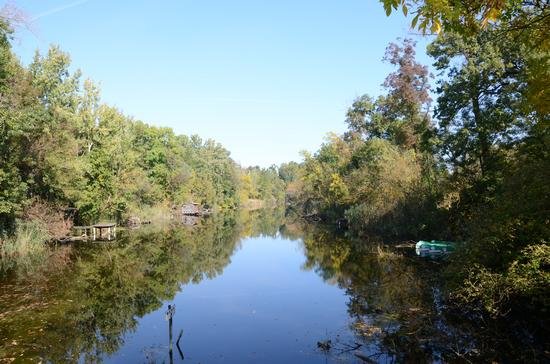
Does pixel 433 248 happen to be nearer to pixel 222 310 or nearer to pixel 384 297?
pixel 384 297

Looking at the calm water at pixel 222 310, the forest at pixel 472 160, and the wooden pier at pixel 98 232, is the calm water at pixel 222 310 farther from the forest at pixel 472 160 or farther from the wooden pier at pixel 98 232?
the wooden pier at pixel 98 232

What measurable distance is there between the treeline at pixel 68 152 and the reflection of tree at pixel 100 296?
Answer: 221 inches

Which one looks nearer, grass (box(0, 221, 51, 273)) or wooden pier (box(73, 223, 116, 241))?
grass (box(0, 221, 51, 273))

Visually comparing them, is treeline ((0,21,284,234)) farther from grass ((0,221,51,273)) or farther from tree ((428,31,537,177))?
tree ((428,31,537,177))

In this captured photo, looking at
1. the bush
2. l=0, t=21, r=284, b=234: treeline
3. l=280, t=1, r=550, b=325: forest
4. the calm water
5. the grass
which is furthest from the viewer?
l=0, t=21, r=284, b=234: treeline

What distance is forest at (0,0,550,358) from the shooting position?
10.9 m

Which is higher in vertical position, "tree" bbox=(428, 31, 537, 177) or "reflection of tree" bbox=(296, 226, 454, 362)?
"tree" bbox=(428, 31, 537, 177)

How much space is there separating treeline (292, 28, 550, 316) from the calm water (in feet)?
7.27

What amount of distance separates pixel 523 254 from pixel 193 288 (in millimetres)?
14648

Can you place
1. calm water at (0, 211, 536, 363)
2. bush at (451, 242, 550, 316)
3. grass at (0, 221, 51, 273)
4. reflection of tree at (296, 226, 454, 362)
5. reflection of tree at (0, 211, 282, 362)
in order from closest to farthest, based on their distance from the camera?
bush at (451, 242, 550, 316), calm water at (0, 211, 536, 363), reflection of tree at (296, 226, 454, 362), reflection of tree at (0, 211, 282, 362), grass at (0, 221, 51, 273)

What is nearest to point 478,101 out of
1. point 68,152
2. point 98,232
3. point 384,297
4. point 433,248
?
point 433,248

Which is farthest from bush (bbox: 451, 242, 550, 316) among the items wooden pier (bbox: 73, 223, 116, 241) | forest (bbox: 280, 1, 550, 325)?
wooden pier (bbox: 73, 223, 116, 241)

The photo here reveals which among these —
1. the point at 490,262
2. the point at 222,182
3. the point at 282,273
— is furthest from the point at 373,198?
the point at 222,182

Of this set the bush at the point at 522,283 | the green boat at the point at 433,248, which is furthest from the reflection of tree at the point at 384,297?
the bush at the point at 522,283
